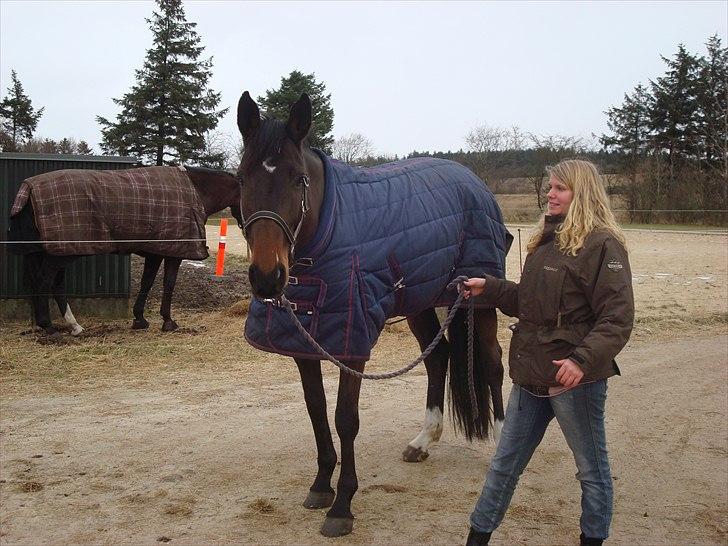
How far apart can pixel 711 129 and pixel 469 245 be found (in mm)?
38437

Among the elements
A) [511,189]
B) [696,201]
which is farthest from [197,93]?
[696,201]

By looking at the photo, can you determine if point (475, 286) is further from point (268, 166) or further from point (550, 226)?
point (268, 166)

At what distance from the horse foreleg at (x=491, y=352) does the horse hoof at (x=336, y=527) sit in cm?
135

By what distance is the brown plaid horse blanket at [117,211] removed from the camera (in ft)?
23.5

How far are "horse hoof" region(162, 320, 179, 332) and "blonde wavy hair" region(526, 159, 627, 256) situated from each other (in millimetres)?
5871

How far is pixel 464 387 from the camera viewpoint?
4129 millimetres

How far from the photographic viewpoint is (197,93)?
111 feet

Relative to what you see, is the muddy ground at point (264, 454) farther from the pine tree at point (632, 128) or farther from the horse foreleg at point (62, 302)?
the pine tree at point (632, 128)

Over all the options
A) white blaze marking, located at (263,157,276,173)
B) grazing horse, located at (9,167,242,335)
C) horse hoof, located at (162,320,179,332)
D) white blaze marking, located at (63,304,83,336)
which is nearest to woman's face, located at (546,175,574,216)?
white blaze marking, located at (263,157,276,173)

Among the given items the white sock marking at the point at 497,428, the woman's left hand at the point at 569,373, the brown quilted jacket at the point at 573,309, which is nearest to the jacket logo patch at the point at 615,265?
the brown quilted jacket at the point at 573,309

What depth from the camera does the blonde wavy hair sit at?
257 cm

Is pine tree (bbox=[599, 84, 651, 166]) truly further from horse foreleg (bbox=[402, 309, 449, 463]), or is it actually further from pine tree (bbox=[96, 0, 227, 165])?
horse foreleg (bbox=[402, 309, 449, 463])

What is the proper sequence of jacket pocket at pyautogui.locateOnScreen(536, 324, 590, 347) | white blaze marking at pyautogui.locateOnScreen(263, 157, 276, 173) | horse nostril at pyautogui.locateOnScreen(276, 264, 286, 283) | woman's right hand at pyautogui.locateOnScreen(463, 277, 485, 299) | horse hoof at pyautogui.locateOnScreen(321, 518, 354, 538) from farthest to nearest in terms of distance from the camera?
horse hoof at pyautogui.locateOnScreen(321, 518, 354, 538), woman's right hand at pyautogui.locateOnScreen(463, 277, 485, 299), white blaze marking at pyautogui.locateOnScreen(263, 157, 276, 173), horse nostril at pyautogui.locateOnScreen(276, 264, 286, 283), jacket pocket at pyautogui.locateOnScreen(536, 324, 590, 347)

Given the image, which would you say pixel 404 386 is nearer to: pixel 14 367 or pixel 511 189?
pixel 14 367
